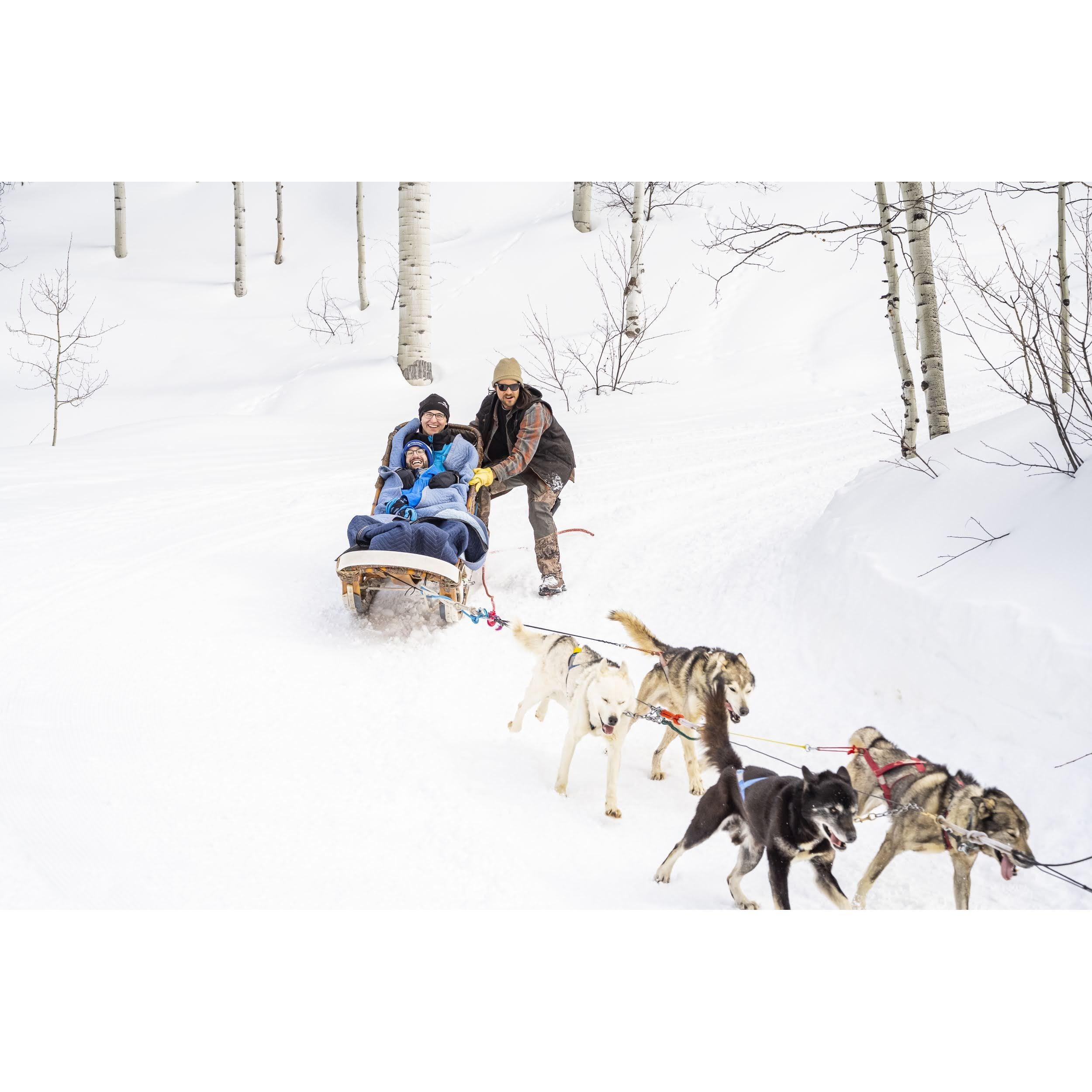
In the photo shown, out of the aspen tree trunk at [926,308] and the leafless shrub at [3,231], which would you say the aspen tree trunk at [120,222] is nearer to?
the leafless shrub at [3,231]

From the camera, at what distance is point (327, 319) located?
14008 millimetres

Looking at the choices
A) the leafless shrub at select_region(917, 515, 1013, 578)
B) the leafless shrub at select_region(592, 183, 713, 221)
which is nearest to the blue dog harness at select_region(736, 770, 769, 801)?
the leafless shrub at select_region(917, 515, 1013, 578)

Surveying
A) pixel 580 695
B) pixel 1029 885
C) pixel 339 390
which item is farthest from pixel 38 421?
pixel 1029 885

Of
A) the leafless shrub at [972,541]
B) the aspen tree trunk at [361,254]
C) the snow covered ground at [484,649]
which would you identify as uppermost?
the aspen tree trunk at [361,254]

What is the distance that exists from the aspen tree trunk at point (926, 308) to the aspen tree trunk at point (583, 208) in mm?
9543

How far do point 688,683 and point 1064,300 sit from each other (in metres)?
2.58

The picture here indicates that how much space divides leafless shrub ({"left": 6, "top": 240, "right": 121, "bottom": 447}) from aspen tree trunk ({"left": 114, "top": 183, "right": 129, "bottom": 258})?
1910 millimetres

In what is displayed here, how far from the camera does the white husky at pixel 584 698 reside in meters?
3.02

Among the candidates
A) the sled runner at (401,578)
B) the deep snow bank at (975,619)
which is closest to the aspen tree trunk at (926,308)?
the deep snow bank at (975,619)

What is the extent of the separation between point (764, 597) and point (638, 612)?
0.64 meters

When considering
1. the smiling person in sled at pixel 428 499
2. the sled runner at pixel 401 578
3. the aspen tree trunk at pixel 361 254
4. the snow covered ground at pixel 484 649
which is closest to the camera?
the snow covered ground at pixel 484 649

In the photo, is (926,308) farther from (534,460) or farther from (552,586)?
(552,586)

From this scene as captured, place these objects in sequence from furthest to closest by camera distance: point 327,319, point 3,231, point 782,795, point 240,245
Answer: point 3,231 → point 240,245 → point 327,319 → point 782,795

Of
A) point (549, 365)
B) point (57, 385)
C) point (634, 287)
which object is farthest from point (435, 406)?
point (57, 385)
